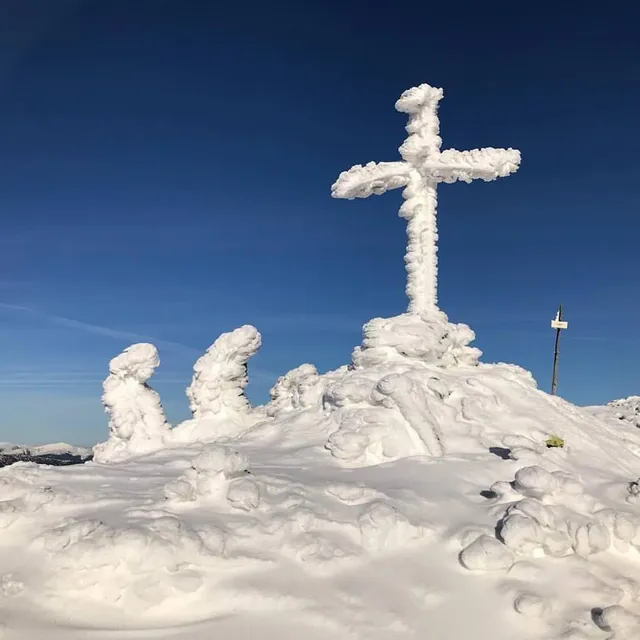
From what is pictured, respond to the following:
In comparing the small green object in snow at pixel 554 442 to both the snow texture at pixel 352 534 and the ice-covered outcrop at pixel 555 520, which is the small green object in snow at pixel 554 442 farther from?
the ice-covered outcrop at pixel 555 520

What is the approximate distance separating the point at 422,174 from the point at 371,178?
4.54 feet

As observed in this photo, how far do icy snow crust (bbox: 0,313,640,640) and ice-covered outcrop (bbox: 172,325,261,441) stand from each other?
12.6 feet

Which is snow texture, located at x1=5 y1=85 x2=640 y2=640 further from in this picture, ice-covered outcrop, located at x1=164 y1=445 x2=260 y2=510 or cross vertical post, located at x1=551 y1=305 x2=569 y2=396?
cross vertical post, located at x1=551 y1=305 x2=569 y2=396

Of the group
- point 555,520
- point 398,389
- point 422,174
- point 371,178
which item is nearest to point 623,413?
point 422,174

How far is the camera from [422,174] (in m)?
18.0

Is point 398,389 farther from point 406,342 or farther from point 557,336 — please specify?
point 557,336

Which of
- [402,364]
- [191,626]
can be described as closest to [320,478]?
[191,626]

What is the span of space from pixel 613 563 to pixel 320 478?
4.45 m

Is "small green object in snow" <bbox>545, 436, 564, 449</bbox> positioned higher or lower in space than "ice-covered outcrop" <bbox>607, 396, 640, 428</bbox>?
lower

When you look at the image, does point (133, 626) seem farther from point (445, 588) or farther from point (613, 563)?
point (613, 563)

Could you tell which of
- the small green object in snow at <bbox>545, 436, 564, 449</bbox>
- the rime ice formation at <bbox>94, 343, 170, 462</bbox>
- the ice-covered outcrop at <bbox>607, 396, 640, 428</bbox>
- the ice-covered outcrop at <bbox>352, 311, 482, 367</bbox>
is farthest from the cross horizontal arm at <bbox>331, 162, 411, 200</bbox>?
the ice-covered outcrop at <bbox>607, 396, 640, 428</bbox>

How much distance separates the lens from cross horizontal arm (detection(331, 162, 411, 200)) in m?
18.0

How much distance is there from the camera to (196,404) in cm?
1728

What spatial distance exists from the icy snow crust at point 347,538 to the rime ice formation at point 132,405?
3.92m
